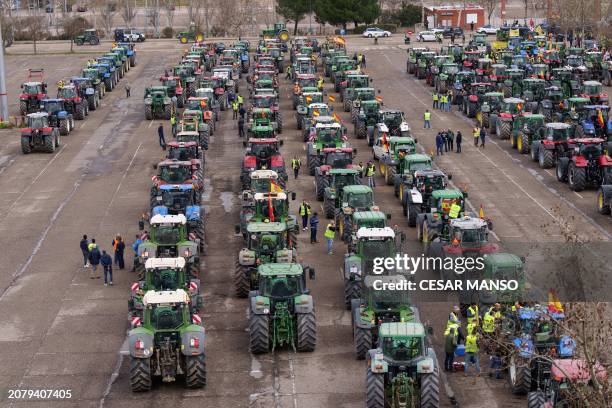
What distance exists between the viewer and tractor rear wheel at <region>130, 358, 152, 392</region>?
97.0 feet

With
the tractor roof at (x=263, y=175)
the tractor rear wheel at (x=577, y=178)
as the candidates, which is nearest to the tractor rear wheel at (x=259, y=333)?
the tractor roof at (x=263, y=175)

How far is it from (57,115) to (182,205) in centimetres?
2642

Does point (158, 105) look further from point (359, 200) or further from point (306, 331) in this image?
point (306, 331)

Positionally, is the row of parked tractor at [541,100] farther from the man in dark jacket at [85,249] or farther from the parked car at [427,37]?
the man in dark jacket at [85,249]

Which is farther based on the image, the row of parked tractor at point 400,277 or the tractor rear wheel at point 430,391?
the row of parked tractor at point 400,277

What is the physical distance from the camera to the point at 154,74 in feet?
323

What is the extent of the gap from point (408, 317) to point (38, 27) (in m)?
104

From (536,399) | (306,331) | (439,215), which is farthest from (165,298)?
(439,215)

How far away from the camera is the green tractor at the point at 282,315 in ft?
106

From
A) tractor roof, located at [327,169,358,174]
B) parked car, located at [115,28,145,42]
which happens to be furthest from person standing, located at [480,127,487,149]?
parked car, located at [115,28,145,42]

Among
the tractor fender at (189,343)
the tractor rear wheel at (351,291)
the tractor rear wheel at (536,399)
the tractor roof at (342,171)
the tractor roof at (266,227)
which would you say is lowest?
the tractor rear wheel at (351,291)

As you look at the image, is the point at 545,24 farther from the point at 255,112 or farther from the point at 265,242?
the point at 265,242

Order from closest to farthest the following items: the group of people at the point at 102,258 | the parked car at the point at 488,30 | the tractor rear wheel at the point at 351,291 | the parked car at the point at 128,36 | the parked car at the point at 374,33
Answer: the tractor rear wheel at the point at 351,291, the group of people at the point at 102,258, the parked car at the point at 128,36, the parked car at the point at 488,30, the parked car at the point at 374,33

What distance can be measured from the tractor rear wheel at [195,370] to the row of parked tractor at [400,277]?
4.13m
